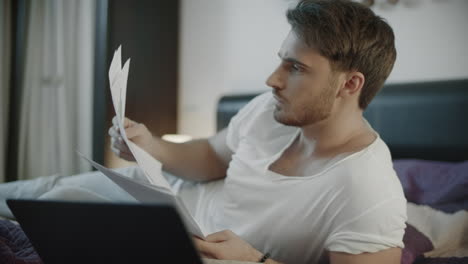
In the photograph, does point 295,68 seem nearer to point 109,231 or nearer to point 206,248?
point 206,248

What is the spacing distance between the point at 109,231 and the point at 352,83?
73 cm

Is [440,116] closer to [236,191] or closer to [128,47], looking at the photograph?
[236,191]

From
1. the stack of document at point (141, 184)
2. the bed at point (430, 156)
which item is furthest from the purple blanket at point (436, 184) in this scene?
the stack of document at point (141, 184)

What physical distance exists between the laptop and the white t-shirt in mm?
458

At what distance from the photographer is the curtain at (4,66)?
2697mm

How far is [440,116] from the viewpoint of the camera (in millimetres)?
1834

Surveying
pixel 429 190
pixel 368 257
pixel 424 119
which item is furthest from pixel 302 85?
pixel 424 119

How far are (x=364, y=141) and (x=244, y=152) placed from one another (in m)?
0.36

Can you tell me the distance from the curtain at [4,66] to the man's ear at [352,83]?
92.8 inches

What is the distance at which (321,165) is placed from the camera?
1.04 metres

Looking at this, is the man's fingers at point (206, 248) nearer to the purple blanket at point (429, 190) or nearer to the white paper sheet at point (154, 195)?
the white paper sheet at point (154, 195)

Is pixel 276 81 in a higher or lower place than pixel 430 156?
higher

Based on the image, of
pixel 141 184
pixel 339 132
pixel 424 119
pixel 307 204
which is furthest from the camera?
pixel 424 119

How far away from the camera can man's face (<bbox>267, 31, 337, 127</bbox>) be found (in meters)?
1.02
